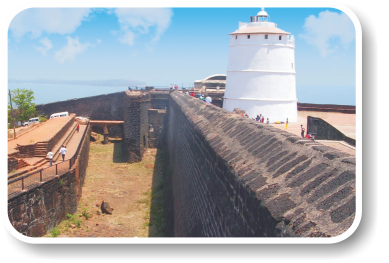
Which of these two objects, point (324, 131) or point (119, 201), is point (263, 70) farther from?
point (119, 201)

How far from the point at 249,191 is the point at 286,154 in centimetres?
45

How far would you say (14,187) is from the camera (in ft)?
32.0

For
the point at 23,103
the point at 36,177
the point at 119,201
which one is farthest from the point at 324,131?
the point at 23,103

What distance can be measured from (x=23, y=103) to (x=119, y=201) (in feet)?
53.0

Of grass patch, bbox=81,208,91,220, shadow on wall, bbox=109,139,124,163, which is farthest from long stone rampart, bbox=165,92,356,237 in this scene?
shadow on wall, bbox=109,139,124,163

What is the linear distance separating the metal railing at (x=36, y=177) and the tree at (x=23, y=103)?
1490cm

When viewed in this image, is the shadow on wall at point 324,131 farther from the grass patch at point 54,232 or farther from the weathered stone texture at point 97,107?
the weathered stone texture at point 97,107

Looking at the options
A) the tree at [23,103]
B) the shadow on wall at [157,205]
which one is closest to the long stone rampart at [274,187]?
the shadow on wall at [157,205]

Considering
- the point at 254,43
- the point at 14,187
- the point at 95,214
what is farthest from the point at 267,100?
the point at 14,187

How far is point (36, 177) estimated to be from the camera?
10.8 metres

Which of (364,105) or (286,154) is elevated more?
(364,105)

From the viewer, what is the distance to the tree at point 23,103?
85.9 feet

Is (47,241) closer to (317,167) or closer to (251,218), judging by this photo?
(251,218)

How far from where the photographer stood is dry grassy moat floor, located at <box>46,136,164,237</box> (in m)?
11.3
